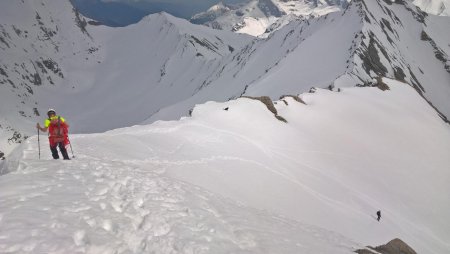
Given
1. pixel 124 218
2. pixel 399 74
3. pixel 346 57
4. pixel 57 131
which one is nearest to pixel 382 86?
pixel 346 57

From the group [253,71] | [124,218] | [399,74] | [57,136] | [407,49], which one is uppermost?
[407,49]

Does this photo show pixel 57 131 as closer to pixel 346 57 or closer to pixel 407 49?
pixel 346 57

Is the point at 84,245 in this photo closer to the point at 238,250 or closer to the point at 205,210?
the point at 238,250

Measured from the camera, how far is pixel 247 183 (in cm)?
2058

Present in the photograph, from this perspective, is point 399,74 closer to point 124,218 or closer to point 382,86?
point 382,86

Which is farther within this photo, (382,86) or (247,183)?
(382,86)

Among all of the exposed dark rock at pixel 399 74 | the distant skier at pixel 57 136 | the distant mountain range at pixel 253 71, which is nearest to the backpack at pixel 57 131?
the distant skier at pixel 57 136

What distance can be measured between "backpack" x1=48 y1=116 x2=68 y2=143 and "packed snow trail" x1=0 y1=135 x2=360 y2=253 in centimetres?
102

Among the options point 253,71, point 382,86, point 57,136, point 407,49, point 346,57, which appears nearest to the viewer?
point 57,136

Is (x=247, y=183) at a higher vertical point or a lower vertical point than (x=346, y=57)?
lower

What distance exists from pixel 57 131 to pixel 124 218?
725cm

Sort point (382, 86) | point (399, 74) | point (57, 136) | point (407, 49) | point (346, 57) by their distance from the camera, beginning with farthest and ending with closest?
point (407, 49) → point (399, 74) → point (346, 57) → point (382, 86) → point (57, 136)

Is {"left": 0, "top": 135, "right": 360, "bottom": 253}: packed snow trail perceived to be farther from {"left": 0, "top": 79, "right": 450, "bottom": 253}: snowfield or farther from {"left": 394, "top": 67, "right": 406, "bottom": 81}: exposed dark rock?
{"left": 394, "top": 67, "right": 406, "bottom": 81}: exposed dark rock

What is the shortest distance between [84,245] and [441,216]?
2966 cm
